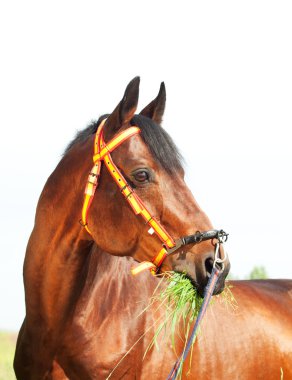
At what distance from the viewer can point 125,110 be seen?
5.04 meters

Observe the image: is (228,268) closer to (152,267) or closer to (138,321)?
(152,267)

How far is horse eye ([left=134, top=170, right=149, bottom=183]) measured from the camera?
4840 millimetres

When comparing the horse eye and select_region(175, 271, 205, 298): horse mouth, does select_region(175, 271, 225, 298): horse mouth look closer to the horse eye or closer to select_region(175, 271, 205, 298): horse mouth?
select_region(175, 271, 205, 298): horse mouth

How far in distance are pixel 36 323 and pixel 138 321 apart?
0.86 m

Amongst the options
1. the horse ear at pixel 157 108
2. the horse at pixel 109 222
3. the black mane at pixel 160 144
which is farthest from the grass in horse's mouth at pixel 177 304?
the horse ear at pixel 157 108

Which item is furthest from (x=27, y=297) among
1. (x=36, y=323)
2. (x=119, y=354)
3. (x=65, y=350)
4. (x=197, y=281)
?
(x=197, y=281)

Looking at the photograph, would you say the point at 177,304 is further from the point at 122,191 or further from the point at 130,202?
the point at 122,191

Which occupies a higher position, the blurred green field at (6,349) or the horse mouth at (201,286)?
the horse mouth at (201,286)

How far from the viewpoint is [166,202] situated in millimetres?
4742

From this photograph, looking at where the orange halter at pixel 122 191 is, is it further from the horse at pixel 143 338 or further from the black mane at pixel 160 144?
the horse at pixel 143 338

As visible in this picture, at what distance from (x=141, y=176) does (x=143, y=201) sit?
20cm

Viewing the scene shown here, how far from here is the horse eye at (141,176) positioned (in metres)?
4.84

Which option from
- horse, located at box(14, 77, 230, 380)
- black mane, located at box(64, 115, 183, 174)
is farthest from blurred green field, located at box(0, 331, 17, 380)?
black mane, located at box(64, 115, 183, 174)

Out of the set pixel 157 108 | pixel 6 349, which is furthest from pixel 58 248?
pixel 6 349
